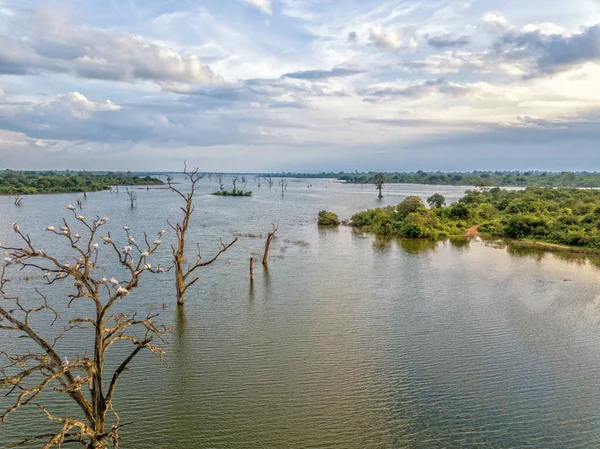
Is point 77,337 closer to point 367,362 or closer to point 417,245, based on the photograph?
point 367,362

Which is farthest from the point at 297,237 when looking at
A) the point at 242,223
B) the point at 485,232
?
the point at 485,232

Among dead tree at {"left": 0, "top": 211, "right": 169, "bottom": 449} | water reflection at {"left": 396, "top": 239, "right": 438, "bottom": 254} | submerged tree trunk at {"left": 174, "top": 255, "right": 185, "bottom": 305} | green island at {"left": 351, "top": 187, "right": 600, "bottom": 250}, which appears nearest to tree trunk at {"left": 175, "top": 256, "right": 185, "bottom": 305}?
submerged tree trunk at {"left": 174, "top": 255, "right": 185, "bottom": 305}

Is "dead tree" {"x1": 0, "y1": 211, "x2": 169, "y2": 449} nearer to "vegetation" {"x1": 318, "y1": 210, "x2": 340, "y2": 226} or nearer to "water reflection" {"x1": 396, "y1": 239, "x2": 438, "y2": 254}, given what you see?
"water reflection" {"x1": 396, "y1": 239, "x2": 438, "y2": 254}

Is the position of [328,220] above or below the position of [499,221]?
below

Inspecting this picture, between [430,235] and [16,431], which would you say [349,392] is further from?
[430,235]

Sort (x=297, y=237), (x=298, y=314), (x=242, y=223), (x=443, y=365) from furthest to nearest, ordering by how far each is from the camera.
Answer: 1. (x=242, y=223)
2. (x=297, y=237)
3. (x=298, y=314)
4. (x=443, y=365)

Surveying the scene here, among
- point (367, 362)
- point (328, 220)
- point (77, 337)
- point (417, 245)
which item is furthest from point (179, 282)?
point (328, 220)

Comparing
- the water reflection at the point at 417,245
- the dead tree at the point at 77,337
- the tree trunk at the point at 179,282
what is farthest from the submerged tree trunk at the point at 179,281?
the water reflection at the point at 417,245
